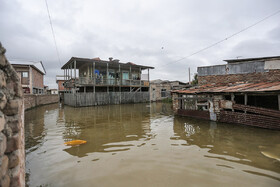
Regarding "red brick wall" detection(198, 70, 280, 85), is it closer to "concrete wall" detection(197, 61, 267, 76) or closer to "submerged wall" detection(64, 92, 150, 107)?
"concrete wall" detection(197, 61, 267, 76)

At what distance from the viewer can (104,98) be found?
741 inches

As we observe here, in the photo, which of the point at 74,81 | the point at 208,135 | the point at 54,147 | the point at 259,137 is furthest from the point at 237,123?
the point at 74,81

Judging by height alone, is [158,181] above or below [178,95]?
below

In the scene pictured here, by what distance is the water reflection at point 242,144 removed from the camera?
3578 millimetres

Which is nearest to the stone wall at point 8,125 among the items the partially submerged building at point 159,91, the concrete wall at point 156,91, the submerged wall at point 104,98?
the submerged wall at point 104,98

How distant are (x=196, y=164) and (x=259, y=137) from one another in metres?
3.23

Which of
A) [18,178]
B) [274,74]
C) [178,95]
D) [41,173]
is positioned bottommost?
[41,173]

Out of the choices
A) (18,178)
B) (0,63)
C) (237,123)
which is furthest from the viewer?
(237,123)

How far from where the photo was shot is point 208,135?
5.62 metres

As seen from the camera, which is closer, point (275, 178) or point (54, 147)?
point (275, 178)

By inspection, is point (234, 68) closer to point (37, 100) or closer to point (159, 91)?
point (159, 91)

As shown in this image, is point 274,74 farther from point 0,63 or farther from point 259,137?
point 0,63

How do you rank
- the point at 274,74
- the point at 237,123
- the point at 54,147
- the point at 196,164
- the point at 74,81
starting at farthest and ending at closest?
the point at 74,81 → the point at 274,74 → the point at 237,123 → the point at 54,147 → the point at 196,164

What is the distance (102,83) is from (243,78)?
564 inches
